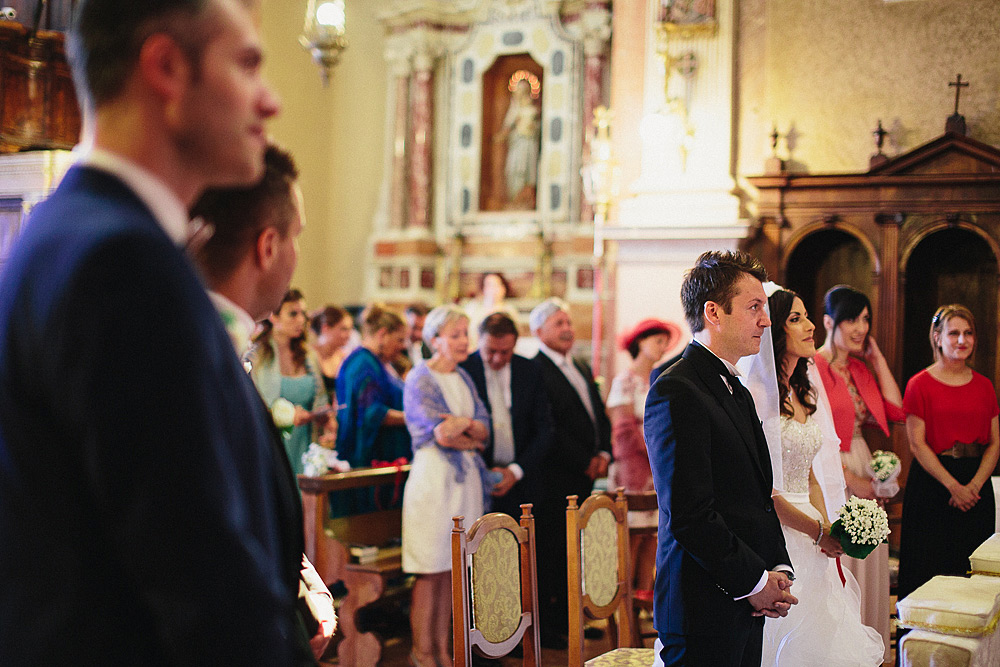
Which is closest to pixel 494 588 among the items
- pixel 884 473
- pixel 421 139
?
pixel 884 473

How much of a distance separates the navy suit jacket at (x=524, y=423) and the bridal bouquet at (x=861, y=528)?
242cm

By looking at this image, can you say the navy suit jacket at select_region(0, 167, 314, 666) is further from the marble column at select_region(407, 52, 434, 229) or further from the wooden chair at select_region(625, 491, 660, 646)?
the marble column at select_region(407, 52, 434, 229)

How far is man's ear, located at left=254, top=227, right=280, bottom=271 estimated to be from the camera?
1350mm

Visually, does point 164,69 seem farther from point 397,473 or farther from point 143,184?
point 397,473

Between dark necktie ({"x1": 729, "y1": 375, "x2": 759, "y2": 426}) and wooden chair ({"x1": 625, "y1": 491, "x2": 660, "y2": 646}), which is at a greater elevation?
dark necktie ({"x1": 729, "y1": 375, "x2": 759, "y2": 426})

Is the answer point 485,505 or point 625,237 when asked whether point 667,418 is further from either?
point 625,237

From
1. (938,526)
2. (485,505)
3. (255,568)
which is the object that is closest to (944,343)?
(938,526)

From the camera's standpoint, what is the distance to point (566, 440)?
5.65 metres

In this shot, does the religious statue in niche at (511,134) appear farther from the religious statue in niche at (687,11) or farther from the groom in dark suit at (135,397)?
the groom in dark suit at (135,397)

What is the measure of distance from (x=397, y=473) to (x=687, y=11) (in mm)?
4891

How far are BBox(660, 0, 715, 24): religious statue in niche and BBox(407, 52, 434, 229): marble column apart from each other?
5.19 metres

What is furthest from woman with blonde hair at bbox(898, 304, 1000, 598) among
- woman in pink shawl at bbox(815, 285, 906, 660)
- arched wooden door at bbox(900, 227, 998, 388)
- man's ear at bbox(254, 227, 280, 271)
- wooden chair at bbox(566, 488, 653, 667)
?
man's ear at bbox(254, 227, 280, 271)

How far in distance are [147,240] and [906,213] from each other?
755cm

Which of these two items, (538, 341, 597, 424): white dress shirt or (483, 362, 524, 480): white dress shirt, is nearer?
(483, 362, 524, 480): white dress shirt
